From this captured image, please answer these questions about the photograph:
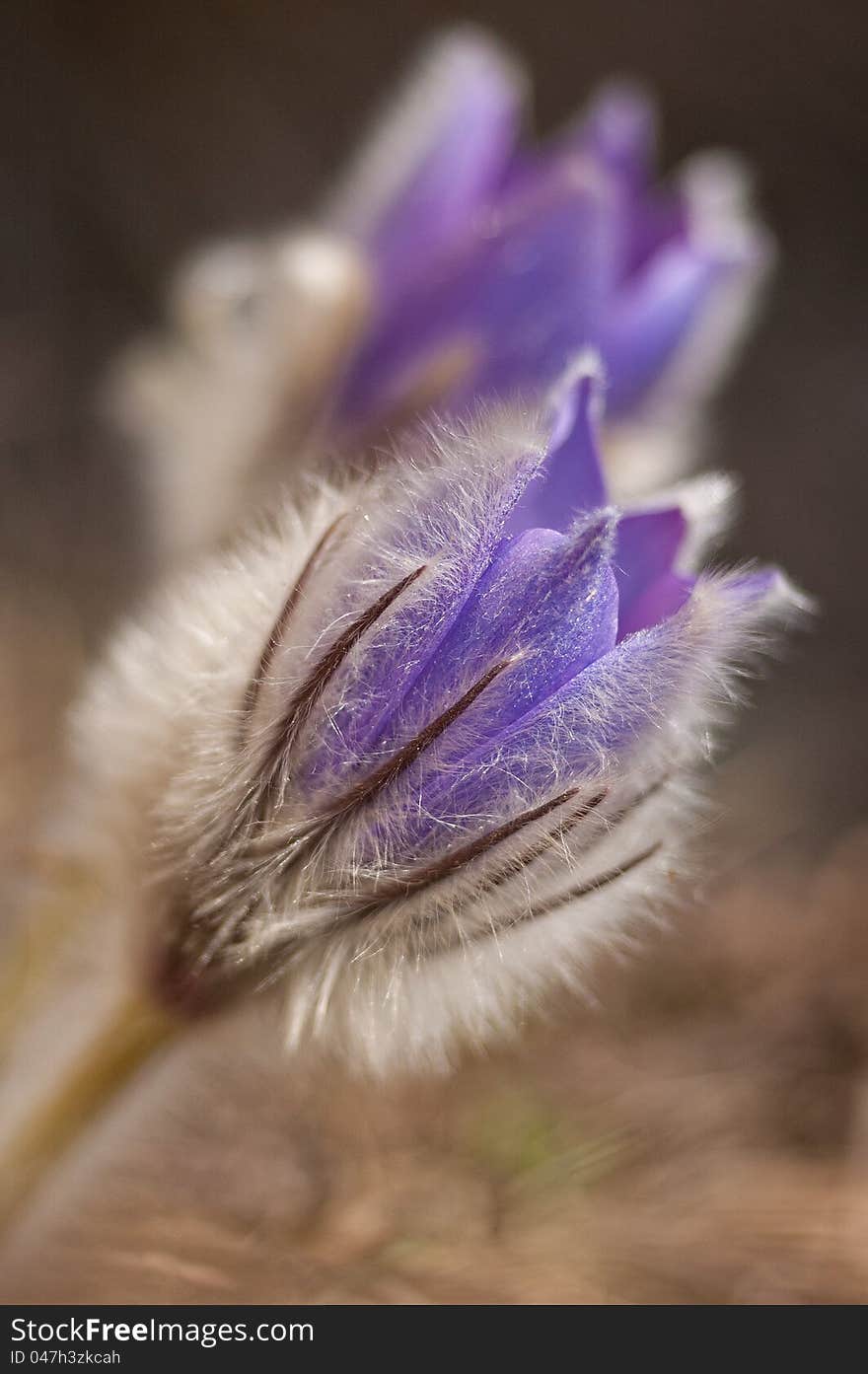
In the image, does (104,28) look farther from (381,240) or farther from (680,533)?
(680,533)

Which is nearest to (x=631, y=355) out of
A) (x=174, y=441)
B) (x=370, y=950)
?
(x=174, y=441)

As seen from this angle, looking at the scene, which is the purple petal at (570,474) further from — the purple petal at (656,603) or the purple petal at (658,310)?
the purple petal at (658,310)

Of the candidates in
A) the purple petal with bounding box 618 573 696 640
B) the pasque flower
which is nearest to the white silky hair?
the purple petal with bounding box 618 573 696 640

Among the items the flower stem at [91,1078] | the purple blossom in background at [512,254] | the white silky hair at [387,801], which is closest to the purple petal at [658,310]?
the purple blossom in background at [512,254]

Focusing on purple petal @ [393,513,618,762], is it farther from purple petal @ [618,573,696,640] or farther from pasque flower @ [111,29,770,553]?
pasque flower @ [111,29,770,553]

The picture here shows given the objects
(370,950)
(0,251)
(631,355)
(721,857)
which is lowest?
(370,950)
